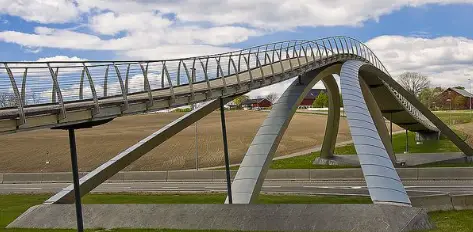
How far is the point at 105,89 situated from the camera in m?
18.7

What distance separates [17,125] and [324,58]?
22862 mm

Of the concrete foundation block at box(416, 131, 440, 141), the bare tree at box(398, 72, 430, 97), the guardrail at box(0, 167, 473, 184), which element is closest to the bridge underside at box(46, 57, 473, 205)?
the guardrail at box(0, 167, 473, 184)

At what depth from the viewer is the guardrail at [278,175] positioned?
42688 mm

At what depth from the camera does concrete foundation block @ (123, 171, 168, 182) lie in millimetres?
49250

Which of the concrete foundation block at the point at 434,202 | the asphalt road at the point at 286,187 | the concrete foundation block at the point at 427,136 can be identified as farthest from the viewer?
the concrete foundation block at the point at 427,136

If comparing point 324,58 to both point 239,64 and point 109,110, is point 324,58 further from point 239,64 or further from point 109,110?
point 109,110

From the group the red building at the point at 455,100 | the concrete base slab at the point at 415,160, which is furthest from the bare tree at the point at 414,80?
the concrete base slab at the point at 415,160

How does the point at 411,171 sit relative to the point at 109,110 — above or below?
below

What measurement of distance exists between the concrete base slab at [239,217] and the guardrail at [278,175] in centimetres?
2080

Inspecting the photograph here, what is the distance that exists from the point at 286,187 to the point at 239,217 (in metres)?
17.6

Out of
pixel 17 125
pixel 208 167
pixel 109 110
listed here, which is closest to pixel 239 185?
pixel 109 110

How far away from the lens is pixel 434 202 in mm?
27984

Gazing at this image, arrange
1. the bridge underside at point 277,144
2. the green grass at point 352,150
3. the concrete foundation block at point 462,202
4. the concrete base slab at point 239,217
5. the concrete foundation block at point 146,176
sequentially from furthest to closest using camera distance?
the green grass at point 352,150 → the concrete foundation block at point 146,176 → the concrete foundation block at point 462,202 → the bridge underside at point 277,144 → the concrete base slab at point 239,217

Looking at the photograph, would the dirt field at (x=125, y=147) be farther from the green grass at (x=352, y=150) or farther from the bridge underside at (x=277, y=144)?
the bridge underside at (x=277, y=144)
